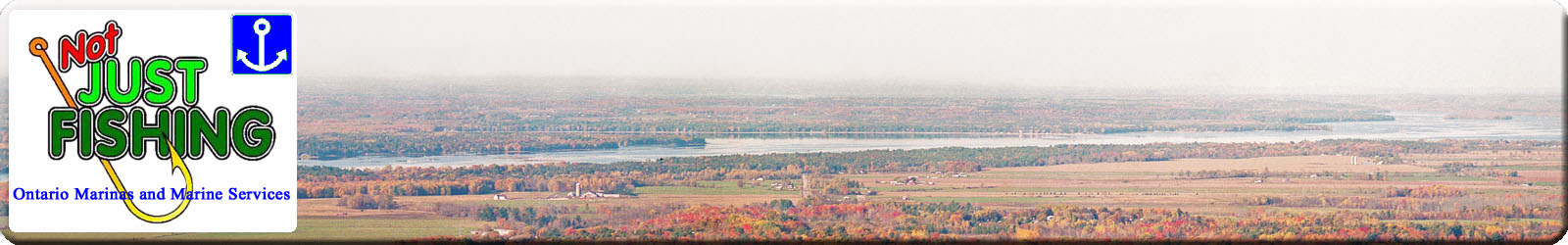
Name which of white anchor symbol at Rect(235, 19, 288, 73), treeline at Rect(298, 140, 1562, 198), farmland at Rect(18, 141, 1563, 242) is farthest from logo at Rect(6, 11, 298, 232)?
treeline at Rect(298, 140, 1562, 198)

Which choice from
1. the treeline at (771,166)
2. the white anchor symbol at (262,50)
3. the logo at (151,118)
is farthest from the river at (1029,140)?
the white anchor symbol at (262,50)

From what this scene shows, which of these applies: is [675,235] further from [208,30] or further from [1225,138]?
[1225,138]

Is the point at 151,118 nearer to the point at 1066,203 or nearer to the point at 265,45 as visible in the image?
the point at 265,45

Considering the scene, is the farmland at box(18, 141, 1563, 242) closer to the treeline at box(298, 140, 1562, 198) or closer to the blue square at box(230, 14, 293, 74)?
the treeline at box(298, 140, 1562, 198)

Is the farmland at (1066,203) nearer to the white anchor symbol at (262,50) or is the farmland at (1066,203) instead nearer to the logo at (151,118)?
the logo at (151,118)

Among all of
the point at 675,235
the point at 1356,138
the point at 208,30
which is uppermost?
the point at 208,30

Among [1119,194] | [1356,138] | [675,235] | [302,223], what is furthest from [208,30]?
[1356,138]

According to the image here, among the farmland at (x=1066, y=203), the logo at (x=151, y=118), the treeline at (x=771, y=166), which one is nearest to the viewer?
the logo at (x=151, y=118)
